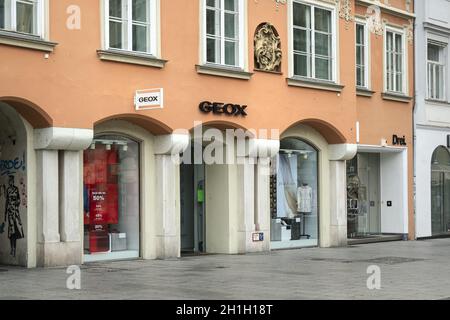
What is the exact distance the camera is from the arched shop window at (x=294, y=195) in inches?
856

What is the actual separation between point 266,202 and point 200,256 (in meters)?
2.34

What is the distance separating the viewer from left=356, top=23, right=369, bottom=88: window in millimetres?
23984

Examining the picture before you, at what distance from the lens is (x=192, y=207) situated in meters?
21.2

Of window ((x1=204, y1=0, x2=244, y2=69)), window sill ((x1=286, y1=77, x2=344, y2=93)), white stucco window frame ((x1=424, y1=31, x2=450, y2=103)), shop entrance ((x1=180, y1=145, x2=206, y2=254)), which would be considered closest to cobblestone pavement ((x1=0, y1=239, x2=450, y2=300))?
shop entrance ((x1=180, y1=145, x2=206, y2=254))

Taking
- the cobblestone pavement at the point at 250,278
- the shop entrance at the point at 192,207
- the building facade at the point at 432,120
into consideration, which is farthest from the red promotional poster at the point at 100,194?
the building facade at the point at 432,120

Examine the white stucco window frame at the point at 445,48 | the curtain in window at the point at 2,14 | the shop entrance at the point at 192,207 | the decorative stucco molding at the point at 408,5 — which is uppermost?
the decorative stucco molding at the point at 408,5

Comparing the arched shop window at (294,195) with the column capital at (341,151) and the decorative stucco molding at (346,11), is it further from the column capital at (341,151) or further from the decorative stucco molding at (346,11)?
the decorative stucco molding at (346,11)

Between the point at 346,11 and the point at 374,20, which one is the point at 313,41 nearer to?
the point at 346,11

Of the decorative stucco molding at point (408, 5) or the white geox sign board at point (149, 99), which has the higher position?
the decorative stucco molding at point (408, 5)

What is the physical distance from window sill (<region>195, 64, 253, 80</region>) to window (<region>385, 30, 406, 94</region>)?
6.88 metres

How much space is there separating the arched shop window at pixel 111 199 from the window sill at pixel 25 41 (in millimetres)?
2710

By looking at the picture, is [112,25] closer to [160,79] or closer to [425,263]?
[160,79]

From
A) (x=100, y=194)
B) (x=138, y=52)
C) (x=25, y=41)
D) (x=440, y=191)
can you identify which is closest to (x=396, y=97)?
(x=440, y=191)

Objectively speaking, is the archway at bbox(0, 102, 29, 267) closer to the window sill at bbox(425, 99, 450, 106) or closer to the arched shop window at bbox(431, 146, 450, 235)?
the window sill at bbox(425, 99, 450, 106)
